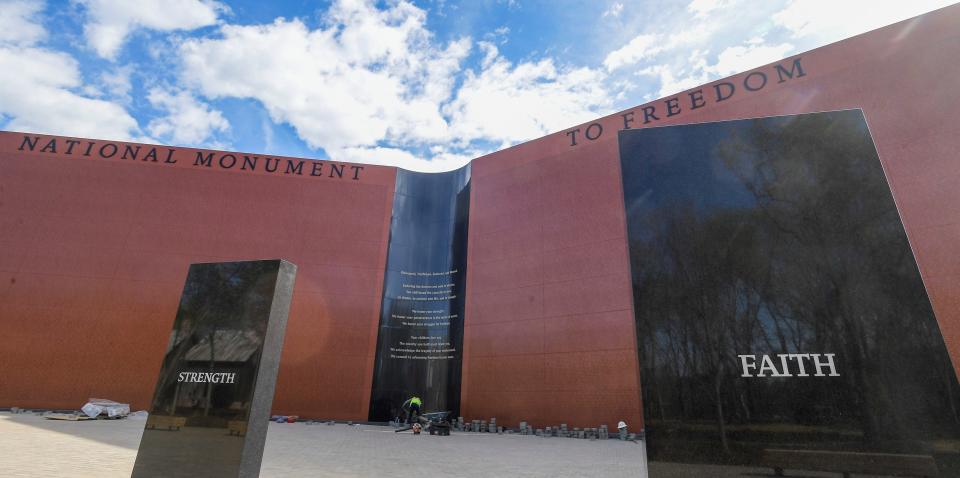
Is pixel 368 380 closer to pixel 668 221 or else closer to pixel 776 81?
pixel 668 221

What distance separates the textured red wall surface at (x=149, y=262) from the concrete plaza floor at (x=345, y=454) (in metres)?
3.49

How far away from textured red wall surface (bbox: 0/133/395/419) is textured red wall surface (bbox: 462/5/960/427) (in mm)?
4884

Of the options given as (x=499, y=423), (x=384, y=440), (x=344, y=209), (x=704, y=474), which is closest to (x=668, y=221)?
(x=704, y=474)

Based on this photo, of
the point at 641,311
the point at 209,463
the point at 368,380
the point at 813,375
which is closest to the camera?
the point at 813,375

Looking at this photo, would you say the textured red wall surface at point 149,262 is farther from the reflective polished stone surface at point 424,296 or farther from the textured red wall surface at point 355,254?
the reflective polished stone surface at point 424,296

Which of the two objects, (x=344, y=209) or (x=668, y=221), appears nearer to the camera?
(x=668, y=221)

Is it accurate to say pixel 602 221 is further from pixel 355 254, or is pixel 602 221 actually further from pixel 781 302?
pixel 781 302

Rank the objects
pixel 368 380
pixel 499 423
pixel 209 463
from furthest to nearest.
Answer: pixel 368 380, pixel 499 423, pixel 209 463

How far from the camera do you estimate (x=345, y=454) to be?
8852mm

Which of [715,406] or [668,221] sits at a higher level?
[668,221]

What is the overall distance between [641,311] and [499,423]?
1337 centimetres

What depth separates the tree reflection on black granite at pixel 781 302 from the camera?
275 cm

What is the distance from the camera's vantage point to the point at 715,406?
306 centimetres

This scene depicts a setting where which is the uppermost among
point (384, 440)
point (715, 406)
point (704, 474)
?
point (715, 406)
